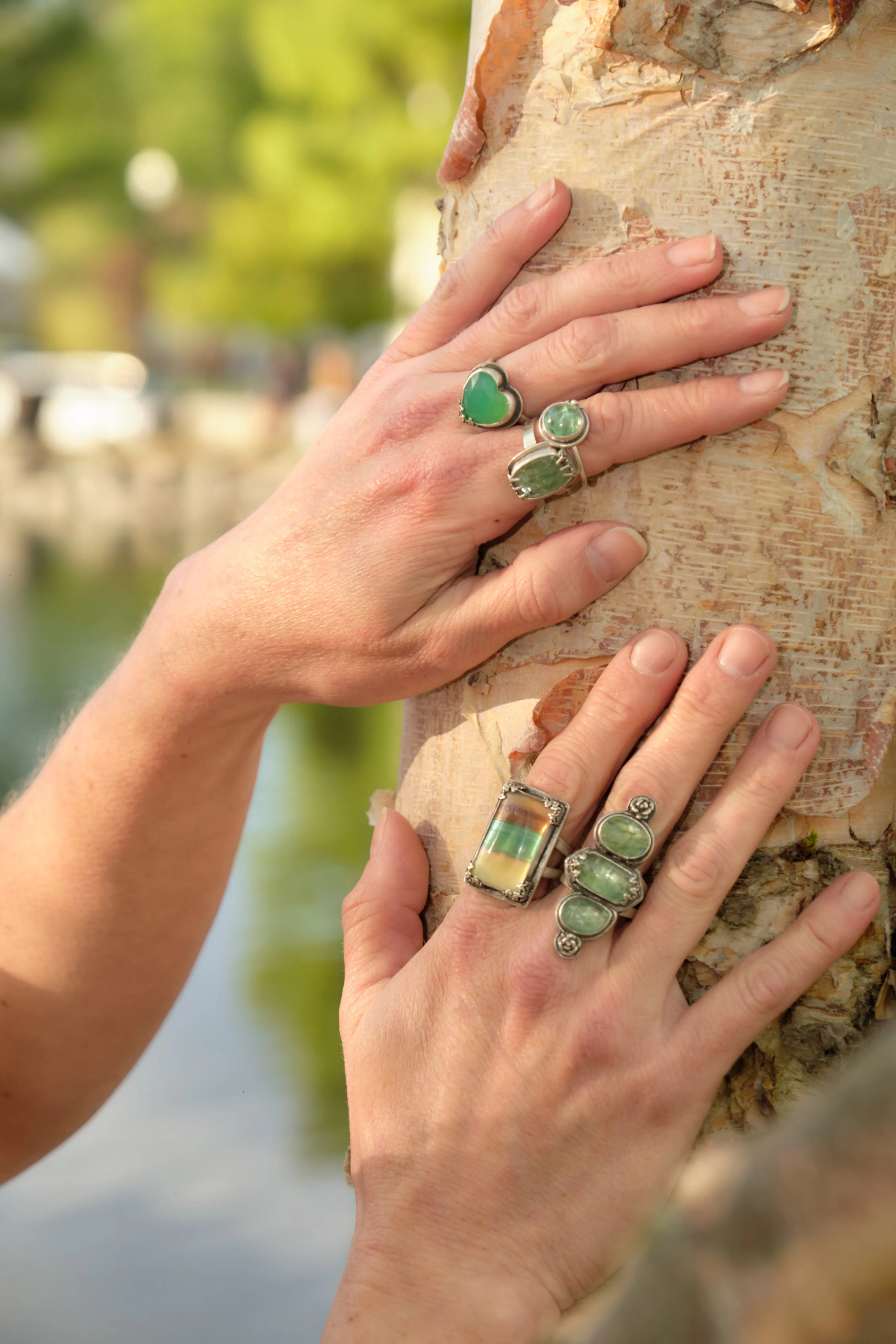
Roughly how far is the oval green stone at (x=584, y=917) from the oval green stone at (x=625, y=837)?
5cm

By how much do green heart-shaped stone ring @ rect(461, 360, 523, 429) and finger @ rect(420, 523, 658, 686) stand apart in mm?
116

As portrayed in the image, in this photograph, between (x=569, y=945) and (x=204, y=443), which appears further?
(x=204, y=443)

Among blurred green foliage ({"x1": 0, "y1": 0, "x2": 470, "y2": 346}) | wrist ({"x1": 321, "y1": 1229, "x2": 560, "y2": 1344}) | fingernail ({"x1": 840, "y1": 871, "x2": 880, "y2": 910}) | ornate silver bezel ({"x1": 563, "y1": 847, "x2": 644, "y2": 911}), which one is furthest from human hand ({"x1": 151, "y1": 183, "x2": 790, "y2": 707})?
blurred green foliage ({"x1": 0, "y1": 0, "x2": 470, "y2": 346})

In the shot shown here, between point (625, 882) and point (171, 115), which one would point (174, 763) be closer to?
point (625, 882)

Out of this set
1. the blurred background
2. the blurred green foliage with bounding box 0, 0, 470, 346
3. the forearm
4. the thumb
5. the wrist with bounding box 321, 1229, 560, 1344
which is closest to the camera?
the wrist with bounding box 321, 1229, 560, 1344

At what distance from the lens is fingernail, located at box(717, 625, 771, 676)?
39.9 inches

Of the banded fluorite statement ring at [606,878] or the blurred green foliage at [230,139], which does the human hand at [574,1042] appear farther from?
the blurred green foliage at [230,139]

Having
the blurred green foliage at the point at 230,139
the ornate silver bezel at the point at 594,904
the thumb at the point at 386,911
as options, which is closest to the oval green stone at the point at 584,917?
the ornate silver bezel at the point at 594,904

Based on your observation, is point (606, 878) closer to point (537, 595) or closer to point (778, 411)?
point (537, 595)

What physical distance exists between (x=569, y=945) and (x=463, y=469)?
412mm

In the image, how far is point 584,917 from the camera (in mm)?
976

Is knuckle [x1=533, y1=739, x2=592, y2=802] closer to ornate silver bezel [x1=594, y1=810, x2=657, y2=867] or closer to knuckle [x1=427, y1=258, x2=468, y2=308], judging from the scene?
ornate silver bezel [x1=594, y1=810, x2=657, y2=867]

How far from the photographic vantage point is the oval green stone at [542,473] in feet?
3.27

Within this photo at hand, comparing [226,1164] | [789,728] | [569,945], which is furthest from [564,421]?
[226,1164]
